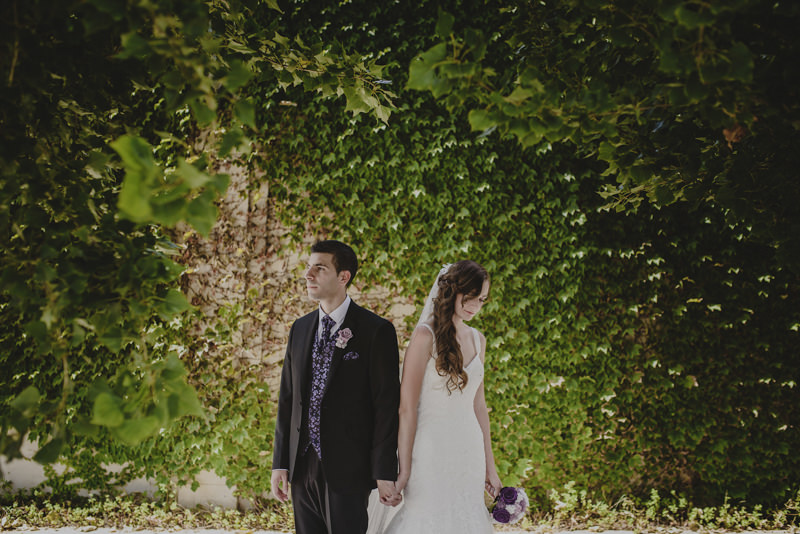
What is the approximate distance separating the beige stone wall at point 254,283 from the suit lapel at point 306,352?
1668 mm

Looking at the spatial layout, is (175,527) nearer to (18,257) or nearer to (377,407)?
(377,407)

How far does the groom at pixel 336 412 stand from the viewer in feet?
7.58

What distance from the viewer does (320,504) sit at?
7.77 feet

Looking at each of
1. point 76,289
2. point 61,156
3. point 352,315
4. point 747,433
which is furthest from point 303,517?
point 747,433

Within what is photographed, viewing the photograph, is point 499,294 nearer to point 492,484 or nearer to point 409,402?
point 492,484

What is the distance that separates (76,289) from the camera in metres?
1.21

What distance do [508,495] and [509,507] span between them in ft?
0.21

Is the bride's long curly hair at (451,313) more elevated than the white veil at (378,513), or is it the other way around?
the bride's long curly hair at (451,313)

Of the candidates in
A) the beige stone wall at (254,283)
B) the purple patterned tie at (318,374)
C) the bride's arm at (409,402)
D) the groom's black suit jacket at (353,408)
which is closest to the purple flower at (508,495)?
the bride's arm at (409,402)

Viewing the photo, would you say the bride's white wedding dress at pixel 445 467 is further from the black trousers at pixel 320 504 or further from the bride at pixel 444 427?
the black trousers at pixel 320 504

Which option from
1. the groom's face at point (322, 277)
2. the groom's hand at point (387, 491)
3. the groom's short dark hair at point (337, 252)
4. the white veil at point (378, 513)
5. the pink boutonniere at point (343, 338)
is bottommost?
the white veil at point (378, 513)

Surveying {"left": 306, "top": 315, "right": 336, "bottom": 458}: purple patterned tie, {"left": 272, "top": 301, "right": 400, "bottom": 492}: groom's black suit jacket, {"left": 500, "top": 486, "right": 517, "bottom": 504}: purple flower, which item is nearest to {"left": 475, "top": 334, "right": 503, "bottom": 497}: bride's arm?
{"left": 500, "top": 486, "right": 517, "bottom": 504}: purple flower

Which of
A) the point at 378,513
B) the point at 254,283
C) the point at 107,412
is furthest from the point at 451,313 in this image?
the point at 254,283

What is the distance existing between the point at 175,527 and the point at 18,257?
11.8 feet
